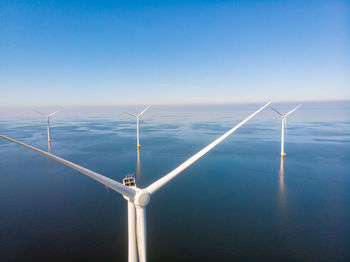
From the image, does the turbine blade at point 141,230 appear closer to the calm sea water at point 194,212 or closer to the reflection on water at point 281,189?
the calm sea water at point 194,212

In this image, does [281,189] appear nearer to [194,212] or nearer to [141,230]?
[194,212]

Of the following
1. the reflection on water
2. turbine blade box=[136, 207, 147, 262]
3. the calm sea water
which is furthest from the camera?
the reflection on water

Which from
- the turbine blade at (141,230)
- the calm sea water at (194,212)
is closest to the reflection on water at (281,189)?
the calm sea water at (194,212)

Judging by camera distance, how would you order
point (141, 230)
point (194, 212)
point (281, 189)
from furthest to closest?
point (281, 189)
point (194, 212)
point (141, 230)

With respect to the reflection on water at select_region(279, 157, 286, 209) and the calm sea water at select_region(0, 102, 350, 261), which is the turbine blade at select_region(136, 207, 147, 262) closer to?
the calm sea water at select_region(0, 102, 350, 261)

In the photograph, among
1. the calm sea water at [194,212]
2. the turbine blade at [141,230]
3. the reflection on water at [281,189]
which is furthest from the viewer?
the reflection on water at [281,189]

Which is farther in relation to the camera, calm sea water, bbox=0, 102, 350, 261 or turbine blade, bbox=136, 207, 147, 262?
calm sea water, bbox=0, 102, 350, 261

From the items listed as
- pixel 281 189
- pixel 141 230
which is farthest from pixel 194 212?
pixel 141 230

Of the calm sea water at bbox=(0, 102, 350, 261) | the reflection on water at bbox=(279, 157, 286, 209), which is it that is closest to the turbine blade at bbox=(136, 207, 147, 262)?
the calm sea water at bbox=(0, 102, 350, 261)

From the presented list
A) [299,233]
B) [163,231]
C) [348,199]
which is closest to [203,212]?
[163,231]

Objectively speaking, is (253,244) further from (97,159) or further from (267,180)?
(97,159)

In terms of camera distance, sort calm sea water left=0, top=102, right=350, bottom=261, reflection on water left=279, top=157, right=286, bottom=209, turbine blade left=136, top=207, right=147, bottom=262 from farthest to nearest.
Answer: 1. reflection on water left=279, top=157, right=286, bottom=209
2. calm sea water left=0, top=102, right=350, bottom=261
3. turbine blade left=136, top=207, right=147, bottom=262
